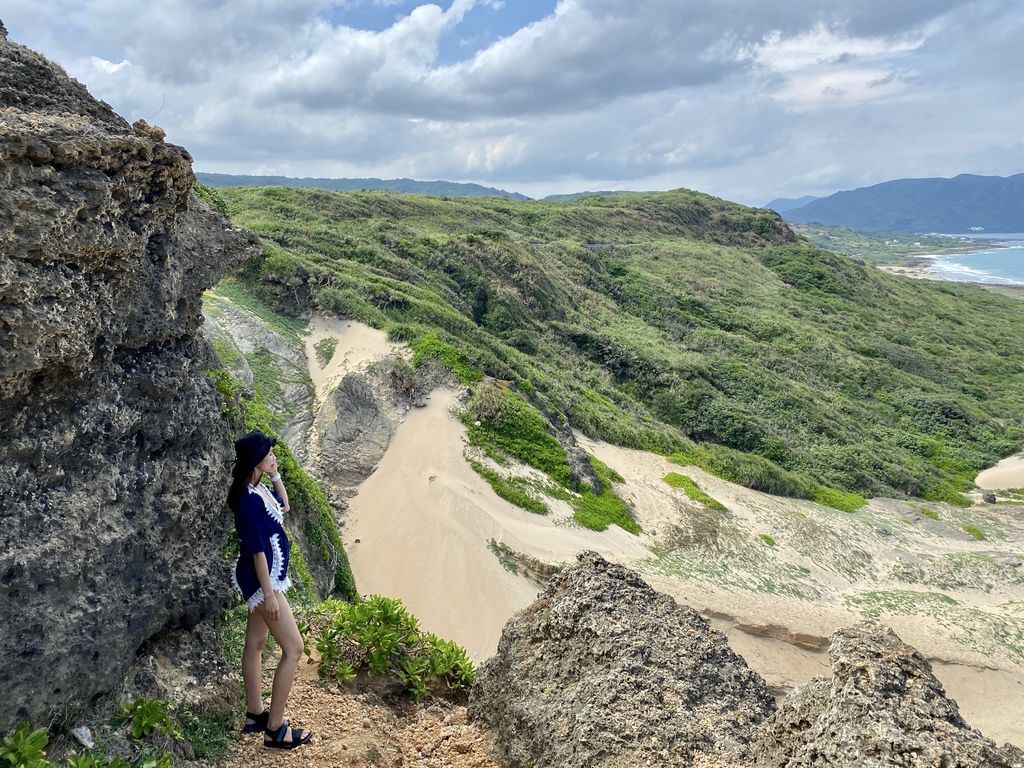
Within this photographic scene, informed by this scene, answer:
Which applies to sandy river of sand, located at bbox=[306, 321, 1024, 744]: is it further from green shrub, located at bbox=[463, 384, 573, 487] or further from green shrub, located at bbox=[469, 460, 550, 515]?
green shrub, located at bbox=[463, 384, 573, 487]

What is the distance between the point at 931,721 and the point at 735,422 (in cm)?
2874

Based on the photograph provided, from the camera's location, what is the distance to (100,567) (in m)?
4.55

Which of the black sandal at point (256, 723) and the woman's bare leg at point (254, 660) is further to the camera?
the black sandal at point (256, 723)

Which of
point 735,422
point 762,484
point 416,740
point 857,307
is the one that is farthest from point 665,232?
point 416,740

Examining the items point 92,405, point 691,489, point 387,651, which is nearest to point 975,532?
point 691,489

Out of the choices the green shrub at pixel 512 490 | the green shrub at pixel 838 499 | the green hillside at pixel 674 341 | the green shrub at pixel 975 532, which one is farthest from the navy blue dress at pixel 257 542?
the green shrub at pixel 975 532

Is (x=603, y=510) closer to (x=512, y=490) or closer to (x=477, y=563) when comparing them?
(x=512, y=490)

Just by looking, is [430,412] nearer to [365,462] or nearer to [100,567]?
[365,462]

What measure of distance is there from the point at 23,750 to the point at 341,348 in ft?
57.8

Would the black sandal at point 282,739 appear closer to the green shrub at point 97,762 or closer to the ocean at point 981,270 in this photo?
the green shrub at point 97,762

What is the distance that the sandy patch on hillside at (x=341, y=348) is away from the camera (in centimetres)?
1933

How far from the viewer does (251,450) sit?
4816mm

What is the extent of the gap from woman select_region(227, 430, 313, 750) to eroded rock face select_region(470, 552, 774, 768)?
1817 millimetres

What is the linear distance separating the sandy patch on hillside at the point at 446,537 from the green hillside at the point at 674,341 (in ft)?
12.9
